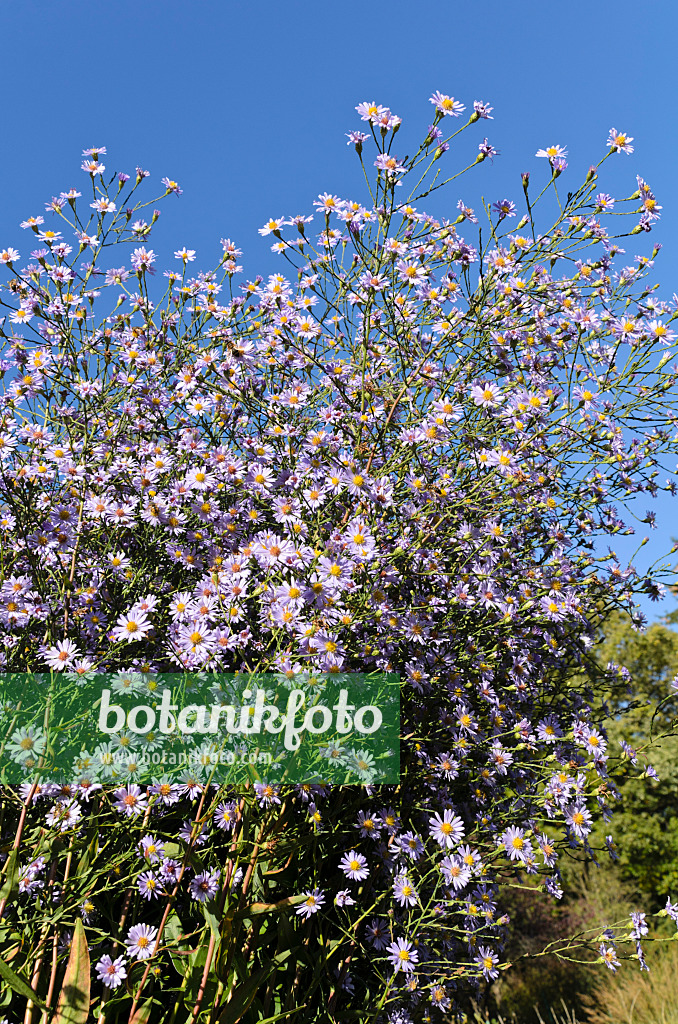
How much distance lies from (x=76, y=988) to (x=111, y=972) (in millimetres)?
112

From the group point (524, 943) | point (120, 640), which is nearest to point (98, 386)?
point (120, 640)

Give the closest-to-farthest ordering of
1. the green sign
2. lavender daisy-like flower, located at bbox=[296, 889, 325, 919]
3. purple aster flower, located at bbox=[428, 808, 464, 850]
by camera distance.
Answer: the green sign, lavender daisy-like flower, located at bbox=[296, 889, 325, 919], purple aster flower, located at bbox=[428, 808, 464, 850]

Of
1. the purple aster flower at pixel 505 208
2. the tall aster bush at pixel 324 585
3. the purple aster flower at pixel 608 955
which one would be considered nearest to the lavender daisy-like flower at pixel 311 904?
the tall aster bush at pixel 324 585

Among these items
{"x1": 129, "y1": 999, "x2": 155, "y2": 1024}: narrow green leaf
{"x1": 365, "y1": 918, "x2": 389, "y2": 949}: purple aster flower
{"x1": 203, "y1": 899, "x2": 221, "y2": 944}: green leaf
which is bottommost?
{"x1": 129, "y1": 999, "x2": 155, "y2": 1024}: narrow green leaf

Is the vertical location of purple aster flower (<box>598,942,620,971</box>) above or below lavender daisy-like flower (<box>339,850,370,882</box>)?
below

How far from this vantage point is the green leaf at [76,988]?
2078mm

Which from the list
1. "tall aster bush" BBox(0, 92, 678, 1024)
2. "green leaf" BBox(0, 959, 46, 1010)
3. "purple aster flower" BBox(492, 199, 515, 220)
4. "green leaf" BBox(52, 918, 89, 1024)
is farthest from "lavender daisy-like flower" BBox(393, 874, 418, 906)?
"purple aster flower" BBox(492, 199, 515, 220)

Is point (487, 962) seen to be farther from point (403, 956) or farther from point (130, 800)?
point (130, 800)

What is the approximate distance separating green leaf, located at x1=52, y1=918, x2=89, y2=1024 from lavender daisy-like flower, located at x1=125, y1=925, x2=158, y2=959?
124 millimetres

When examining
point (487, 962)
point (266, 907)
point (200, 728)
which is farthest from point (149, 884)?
point (487, 962)

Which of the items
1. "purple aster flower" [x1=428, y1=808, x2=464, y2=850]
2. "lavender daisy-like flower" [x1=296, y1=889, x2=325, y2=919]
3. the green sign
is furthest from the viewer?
"purple aster flower" [x1=428, y1=808, x2=464, y2=850]

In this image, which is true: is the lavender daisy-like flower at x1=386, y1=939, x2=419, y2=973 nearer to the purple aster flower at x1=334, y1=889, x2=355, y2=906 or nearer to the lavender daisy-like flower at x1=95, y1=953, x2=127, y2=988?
the purple aster flower at x1=334, y1=889, x2=355, y2=906

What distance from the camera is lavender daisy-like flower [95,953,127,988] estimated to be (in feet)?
6.70

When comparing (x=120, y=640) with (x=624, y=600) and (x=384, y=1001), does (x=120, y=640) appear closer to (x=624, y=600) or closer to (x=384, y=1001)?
(x=384, y=1001)
